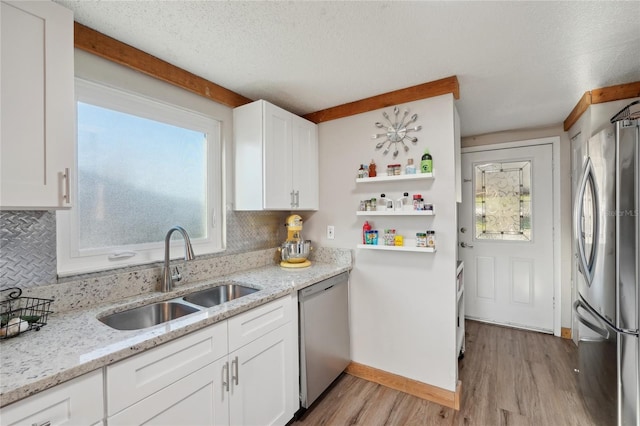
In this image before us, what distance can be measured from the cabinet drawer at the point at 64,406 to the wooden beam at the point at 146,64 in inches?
59.3

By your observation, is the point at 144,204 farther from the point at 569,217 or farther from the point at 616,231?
the point at 569,217

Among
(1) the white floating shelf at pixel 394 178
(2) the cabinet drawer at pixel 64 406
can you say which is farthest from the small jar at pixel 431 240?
(2) the cabinet drawer at pixel 64 406

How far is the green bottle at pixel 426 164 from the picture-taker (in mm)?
2014


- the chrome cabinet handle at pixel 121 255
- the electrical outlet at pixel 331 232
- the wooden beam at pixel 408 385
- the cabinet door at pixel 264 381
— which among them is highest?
the electrical outlet at pixel 331 232

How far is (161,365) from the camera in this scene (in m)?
1.15

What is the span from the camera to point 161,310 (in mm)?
1603

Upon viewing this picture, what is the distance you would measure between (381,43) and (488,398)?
2.47 meters

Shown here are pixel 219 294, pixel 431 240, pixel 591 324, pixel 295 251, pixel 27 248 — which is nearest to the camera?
pixel 27 248

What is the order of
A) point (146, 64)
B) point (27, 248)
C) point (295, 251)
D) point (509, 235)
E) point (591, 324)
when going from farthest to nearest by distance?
1. point (509, 235)
2. point (295, 251)
3. point (591, 324)
4. point (146, 64)
5. point (27, 248)

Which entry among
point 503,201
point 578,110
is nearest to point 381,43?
point 578,110

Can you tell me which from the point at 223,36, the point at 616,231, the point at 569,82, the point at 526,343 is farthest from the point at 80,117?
the point at 526,343

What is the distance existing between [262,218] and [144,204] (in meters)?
0.96

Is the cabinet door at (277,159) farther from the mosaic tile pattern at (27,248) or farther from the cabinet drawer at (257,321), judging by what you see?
the mosaic tile pattern at (27,248)

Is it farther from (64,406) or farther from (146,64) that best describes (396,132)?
(64,406)
